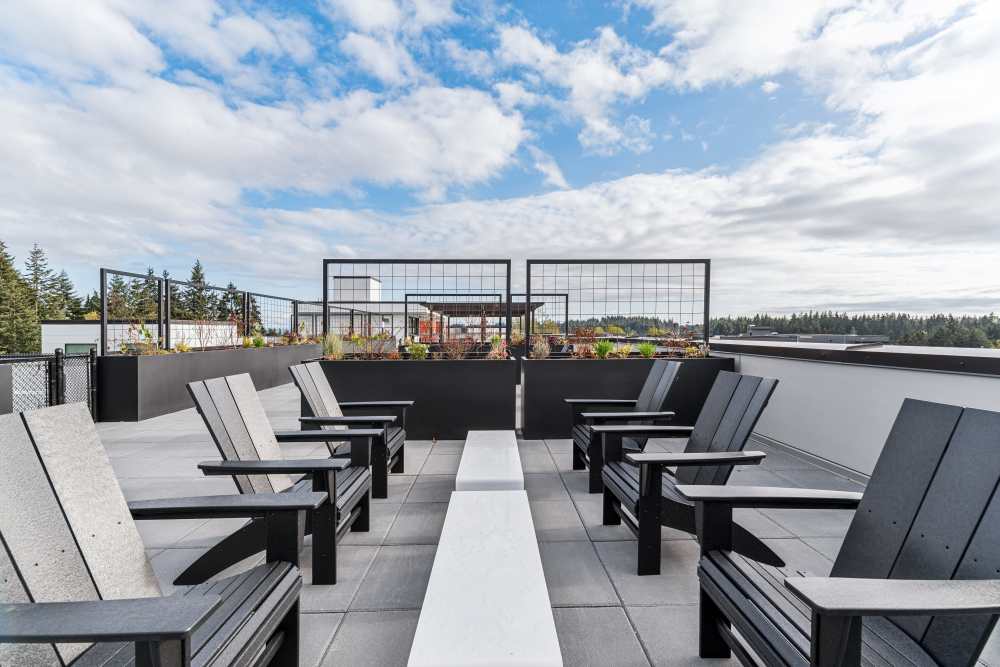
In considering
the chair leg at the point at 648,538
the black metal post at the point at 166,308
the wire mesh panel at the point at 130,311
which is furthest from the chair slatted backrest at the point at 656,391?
the black metal post at the point at 166,308

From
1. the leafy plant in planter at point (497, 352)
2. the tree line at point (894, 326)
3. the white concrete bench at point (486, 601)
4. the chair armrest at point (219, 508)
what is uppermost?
the tree line at point (894, 326)

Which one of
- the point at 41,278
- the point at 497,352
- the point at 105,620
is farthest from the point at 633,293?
the point at 41,278

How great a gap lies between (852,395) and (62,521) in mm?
5240

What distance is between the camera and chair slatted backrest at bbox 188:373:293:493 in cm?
237

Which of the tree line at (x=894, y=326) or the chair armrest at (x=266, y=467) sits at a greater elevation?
the tree line at (x=894, y=326)

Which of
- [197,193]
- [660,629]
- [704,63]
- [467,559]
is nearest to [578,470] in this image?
[660,629]

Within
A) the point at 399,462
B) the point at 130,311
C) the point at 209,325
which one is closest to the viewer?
the point at 399,462

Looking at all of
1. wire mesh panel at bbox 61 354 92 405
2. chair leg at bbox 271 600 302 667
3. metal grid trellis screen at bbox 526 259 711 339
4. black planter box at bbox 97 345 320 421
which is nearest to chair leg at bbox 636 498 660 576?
chair leg at bbox 271 600 302 667

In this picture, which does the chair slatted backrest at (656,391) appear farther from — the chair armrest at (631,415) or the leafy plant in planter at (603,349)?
the leafy plant in planter at (603,349)

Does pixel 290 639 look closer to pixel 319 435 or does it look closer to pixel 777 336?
pixel 319 435

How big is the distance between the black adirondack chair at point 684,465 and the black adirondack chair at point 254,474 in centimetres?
145

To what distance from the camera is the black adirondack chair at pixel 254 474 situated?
226 centimetres

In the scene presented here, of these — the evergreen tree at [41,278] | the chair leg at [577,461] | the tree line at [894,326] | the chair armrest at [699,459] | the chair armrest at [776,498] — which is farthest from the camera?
the evergreen tree at [41,278]

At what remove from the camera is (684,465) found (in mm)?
2398
